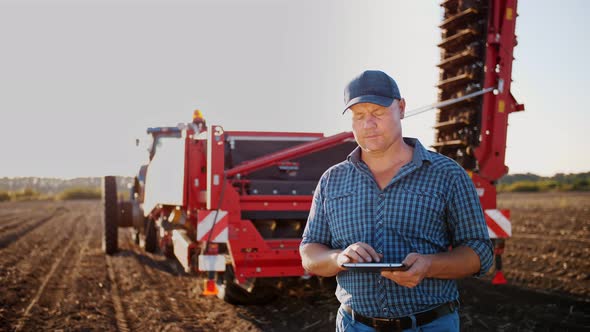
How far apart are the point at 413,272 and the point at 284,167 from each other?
15.0 ft

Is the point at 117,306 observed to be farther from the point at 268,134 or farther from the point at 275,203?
the point at 268,134

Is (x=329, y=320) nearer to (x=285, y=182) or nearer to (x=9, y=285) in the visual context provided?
(x=285, y=182)

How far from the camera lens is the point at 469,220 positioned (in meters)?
1.92

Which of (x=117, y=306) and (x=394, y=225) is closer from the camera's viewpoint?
(x=394, y=225)

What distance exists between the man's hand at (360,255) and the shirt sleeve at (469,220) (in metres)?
0.32

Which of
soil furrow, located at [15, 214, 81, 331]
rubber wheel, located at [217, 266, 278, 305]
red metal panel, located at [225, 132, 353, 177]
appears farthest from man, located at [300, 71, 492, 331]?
soil furrow, located at [15, 214, 81, 331]

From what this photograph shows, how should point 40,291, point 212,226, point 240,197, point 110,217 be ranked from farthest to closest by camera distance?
1. point 110,217
2. point 40,291
3. point 240,197
4. point 212,226

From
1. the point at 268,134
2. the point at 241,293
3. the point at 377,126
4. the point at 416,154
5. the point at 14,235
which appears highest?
the point at 268,134

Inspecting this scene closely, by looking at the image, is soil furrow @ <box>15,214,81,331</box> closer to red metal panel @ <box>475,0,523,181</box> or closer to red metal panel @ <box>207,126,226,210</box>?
red metal panel @ <box>207,126,226,210</box>

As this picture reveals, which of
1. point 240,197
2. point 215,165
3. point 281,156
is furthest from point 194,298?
point 281,156

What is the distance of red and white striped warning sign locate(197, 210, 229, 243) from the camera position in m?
5.26

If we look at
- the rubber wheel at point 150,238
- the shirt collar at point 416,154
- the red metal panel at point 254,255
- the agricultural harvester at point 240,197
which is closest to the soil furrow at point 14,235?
the rubber wheel at point 150,238

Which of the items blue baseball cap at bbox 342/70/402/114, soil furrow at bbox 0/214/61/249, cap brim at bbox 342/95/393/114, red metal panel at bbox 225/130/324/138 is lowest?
soil furrow at bbox 0/214/61/249

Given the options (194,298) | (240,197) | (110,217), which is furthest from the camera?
(110,217)
